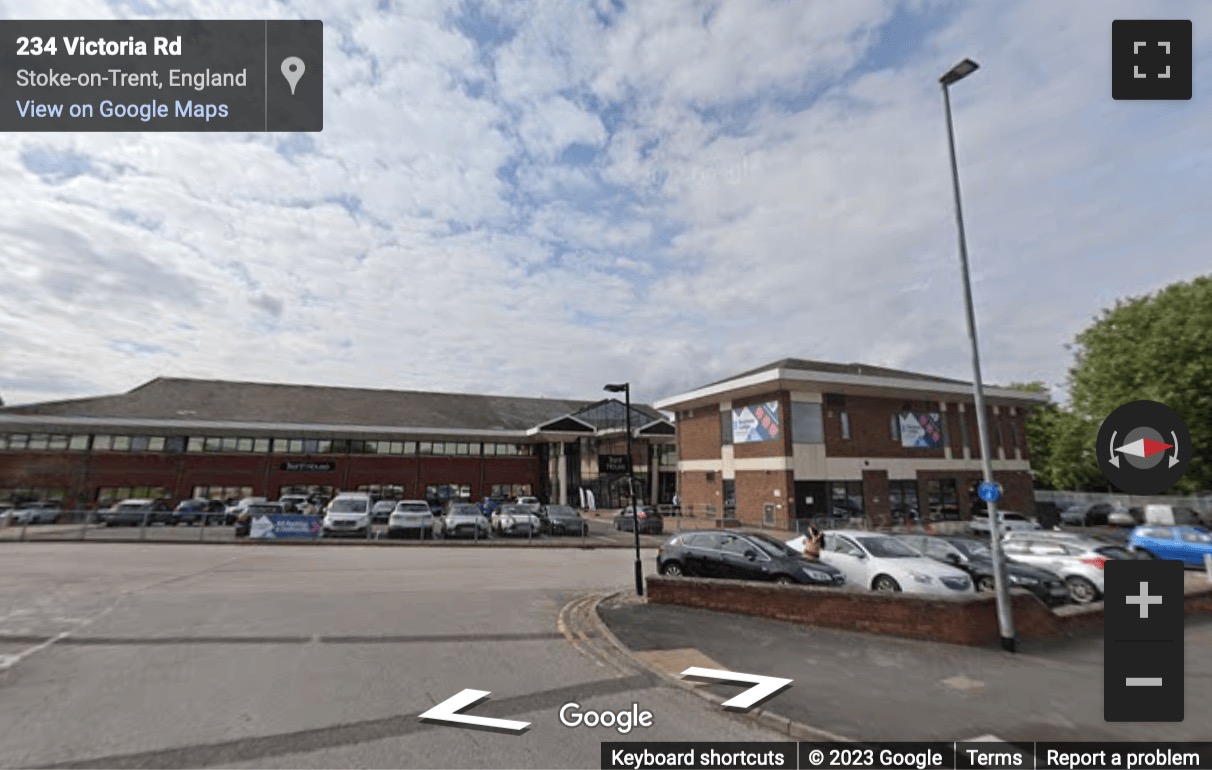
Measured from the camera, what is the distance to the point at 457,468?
163 feet

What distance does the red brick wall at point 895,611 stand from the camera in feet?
30.3

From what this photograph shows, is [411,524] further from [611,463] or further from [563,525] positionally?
[611,463]

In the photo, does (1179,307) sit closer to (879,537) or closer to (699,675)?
(879,537)

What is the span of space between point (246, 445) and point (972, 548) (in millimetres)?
46213

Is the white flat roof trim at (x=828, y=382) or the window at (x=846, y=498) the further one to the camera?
the window at (x=846, y=498)

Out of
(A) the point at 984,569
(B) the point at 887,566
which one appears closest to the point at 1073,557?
(A) the point at 984,569

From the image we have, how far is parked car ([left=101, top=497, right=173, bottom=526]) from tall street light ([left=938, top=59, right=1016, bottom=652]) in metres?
32.9

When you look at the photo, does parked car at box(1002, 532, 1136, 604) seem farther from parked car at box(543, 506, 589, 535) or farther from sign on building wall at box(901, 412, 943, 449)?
sign on building wall at box(901, 412, 943, 449)

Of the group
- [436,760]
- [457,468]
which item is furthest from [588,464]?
[436,760]

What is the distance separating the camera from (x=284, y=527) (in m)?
25.0

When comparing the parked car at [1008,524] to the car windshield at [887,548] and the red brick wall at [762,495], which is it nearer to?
the red brick wall at [762,495]

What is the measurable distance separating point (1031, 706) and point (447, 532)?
920 inches
